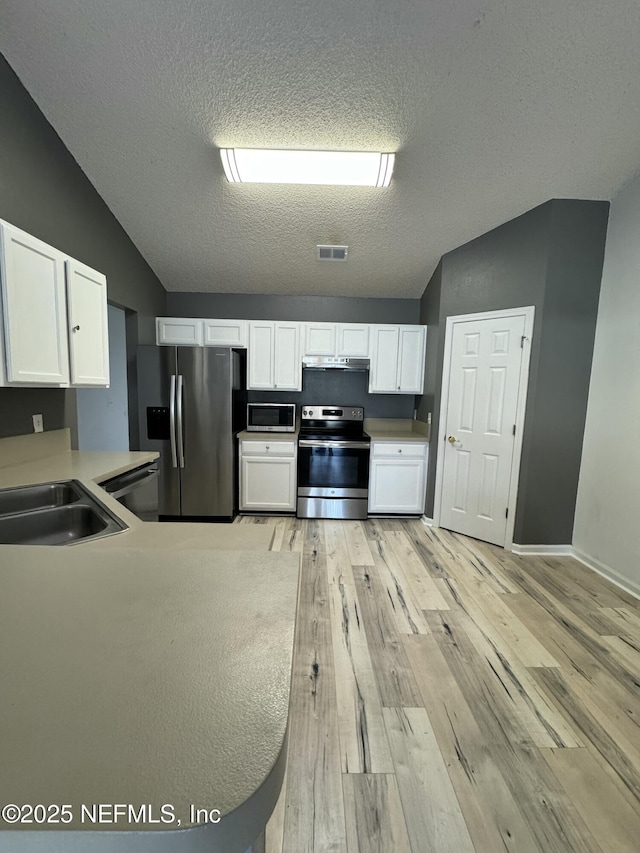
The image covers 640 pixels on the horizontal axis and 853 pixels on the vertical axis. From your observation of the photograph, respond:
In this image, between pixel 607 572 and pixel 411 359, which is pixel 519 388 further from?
pixel 607 572

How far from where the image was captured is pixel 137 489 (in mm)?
2180

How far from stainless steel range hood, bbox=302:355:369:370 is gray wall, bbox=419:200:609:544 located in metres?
1.26

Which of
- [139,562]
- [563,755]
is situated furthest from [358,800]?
[139,562]

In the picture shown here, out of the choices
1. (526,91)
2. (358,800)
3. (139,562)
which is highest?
(526,91)

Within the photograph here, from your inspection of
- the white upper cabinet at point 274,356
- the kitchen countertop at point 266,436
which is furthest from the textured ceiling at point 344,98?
the kitchen countertop at point 266,436

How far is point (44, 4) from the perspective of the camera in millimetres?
1646

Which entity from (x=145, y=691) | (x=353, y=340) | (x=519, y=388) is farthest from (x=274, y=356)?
(x=145, y=691)

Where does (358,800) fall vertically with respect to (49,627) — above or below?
below

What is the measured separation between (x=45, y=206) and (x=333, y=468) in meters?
2.92

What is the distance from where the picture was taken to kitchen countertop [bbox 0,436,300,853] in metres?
0.36

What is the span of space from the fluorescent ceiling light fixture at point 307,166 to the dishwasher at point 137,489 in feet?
6.79

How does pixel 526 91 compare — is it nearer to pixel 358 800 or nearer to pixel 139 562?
pixel 139 562

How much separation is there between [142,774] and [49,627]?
0.37 metres

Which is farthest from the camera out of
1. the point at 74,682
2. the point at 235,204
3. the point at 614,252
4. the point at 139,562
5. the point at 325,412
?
the point at 325,412
